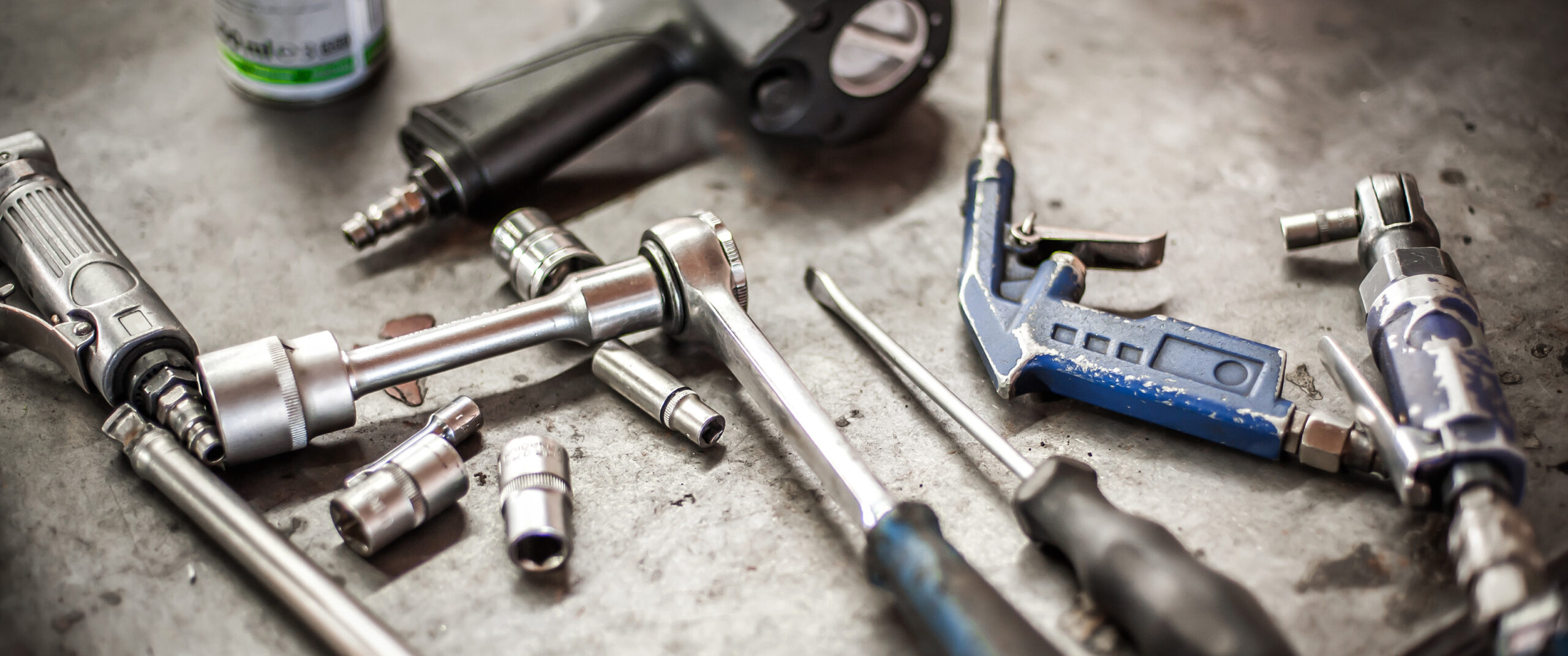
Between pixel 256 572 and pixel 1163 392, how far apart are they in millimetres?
797

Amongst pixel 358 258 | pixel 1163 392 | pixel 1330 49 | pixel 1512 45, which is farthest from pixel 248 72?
pixel 1512 45

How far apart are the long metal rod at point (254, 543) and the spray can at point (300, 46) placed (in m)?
0.59

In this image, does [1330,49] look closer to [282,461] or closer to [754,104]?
[754,104]

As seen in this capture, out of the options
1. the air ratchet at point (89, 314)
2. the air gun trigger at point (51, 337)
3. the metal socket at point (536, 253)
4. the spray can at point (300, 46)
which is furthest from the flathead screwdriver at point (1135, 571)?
the spray can at point (300, 46)

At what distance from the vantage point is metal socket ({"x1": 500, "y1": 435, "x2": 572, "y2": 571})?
891mm

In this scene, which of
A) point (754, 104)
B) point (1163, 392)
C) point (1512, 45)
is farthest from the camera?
point (1512, 45)

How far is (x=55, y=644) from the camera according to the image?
33.3 inches

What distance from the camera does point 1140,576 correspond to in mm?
762

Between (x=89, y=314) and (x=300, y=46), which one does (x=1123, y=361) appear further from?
(x=300, y=46)

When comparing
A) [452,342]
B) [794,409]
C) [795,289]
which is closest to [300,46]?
[452,342]

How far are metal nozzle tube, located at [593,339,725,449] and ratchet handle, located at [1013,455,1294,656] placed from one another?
0.98 ft

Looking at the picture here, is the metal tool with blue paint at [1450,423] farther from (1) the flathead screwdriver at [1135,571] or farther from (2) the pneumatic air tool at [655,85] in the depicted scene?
(2) the pneumatic air tool at [655,85]

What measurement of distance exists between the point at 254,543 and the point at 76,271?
36cm

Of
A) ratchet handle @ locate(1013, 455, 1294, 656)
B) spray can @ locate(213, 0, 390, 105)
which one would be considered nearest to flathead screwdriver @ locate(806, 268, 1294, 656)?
ratchet handle @ locate(1013, 455, 1294, 656)
